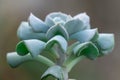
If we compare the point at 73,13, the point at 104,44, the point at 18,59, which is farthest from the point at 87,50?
the point at 73,13

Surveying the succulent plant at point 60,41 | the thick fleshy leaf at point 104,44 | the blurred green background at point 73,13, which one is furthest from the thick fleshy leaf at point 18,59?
the blurred green background at point 73,13

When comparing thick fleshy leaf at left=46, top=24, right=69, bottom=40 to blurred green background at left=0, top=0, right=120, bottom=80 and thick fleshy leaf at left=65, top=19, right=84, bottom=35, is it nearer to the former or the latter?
thick fleshy leaf at left=65, top=19, right=84, bottom=35

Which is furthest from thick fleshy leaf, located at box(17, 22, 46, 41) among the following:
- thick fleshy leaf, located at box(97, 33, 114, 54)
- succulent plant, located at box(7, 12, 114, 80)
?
thick fleshy leaf, located at box(97, 33, 114, 54)

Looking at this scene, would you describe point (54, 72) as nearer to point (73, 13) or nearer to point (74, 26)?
point (74, 26)

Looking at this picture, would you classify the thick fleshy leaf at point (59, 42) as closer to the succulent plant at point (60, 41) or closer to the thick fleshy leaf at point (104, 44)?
the succulent plant at point (60, 41)
